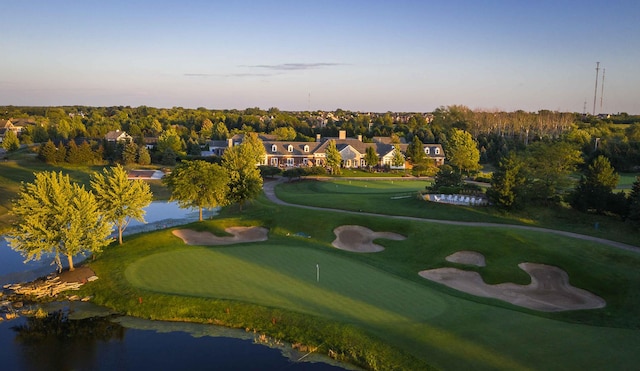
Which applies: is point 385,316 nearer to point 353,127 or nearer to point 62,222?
point 62,222

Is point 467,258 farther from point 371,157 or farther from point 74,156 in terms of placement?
point 74,156

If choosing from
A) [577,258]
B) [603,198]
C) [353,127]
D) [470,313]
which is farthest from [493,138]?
[470,313]

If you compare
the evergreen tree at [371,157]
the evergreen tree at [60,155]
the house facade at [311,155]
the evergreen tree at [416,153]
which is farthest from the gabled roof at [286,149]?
the evergreen tree at [60,155]

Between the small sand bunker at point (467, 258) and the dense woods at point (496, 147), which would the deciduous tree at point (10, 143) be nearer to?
the dense woods at point (496, 147)

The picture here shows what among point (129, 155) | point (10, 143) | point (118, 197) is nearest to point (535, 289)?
point (118, 197)

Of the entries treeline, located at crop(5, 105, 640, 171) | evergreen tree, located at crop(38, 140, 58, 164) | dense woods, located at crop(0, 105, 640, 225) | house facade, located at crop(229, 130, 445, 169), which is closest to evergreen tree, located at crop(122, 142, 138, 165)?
dense woods, located at crop(0, 105, 640, 225)

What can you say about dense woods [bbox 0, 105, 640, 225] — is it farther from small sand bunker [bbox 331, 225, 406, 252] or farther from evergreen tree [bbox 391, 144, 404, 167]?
small sand bunker [bbox 331, 225, 406, 252]
